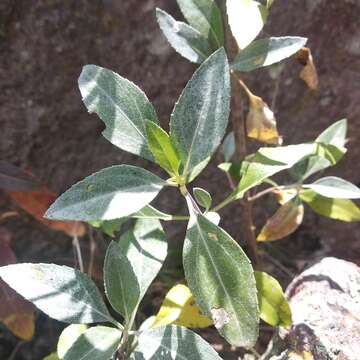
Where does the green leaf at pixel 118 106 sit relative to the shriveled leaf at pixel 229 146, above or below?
above

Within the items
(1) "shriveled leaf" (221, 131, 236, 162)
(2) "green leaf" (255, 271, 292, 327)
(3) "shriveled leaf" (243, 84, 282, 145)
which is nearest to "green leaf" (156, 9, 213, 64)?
(3) "shriveled leaf" (243, 84, 282, 145)

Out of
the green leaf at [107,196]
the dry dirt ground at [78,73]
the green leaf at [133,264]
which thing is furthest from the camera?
the dry dirt ground at [78,73]

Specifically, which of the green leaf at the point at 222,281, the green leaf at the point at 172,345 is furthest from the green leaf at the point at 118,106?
the green leaf at the point at 172,345

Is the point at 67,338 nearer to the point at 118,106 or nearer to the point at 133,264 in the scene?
the point at 133,264

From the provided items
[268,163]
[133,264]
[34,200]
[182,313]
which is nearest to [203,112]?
[268,163]

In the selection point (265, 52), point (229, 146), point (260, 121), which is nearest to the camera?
point (265, 52)

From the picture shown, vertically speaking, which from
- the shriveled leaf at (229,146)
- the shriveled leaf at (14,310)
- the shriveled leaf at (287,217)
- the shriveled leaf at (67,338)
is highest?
the shriveled leaf at (229,146)

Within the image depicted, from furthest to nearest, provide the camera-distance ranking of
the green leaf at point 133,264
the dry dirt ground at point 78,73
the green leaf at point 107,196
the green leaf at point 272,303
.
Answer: the dry dirt ground at point 78,73, the green leaf at point 272,303, the green leaf at point 133,264, the green leaf at point 107,196

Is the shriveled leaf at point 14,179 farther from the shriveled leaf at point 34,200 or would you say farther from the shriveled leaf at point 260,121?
the shriveled leaf at point 260,121
